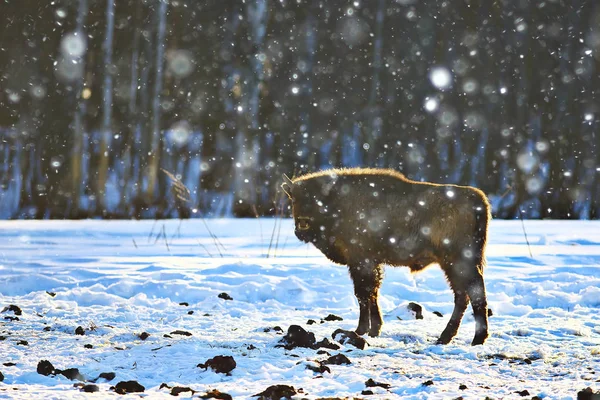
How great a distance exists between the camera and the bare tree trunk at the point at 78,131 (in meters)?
15.8

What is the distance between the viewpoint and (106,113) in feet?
54.0

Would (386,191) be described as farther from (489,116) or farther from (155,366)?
(489,116)

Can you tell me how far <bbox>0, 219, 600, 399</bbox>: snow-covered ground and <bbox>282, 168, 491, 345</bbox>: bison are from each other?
1.35ft

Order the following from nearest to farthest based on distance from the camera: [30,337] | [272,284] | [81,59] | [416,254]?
1. [30,337]
2. [416,254]
3. [272,284]
4. [81,59]

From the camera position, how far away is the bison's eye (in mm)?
5371

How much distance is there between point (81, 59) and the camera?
54.9 ft

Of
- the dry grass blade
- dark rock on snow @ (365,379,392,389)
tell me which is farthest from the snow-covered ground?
the dry grass blade

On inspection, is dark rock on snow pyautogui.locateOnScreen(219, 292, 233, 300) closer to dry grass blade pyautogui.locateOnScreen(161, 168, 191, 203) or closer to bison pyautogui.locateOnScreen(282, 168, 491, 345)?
bison pyautogui.locateOnScreen(282, 168, 491, 345)

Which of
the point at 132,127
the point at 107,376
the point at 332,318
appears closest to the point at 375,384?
the point at 107,376

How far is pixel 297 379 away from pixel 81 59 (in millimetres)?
15031

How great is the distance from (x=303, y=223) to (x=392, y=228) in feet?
2.42

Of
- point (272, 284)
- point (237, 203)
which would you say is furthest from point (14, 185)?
point (272, 284)

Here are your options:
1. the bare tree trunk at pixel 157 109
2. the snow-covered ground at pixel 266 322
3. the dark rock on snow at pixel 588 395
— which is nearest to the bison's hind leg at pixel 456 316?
the snow-covered ground at pixel 266 322

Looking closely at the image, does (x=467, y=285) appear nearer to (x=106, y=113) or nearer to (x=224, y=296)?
(x=224, y=296)
